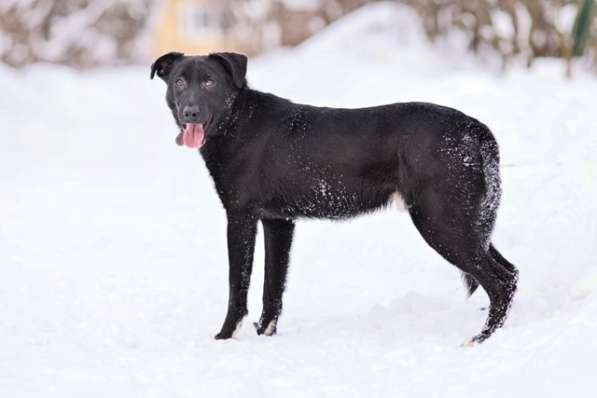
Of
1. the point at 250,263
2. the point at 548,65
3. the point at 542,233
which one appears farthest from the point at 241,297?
the point at 548,65

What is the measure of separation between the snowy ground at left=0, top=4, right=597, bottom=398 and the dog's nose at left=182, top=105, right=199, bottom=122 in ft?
4.03

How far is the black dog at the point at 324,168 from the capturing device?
5.21m

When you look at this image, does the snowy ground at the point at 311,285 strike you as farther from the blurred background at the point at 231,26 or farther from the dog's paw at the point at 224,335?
the blurred background at the point at 231,26

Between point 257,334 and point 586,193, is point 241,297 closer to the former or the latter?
point 257,334

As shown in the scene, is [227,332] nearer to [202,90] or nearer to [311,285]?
[202,90]

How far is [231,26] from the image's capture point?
3859 centimetres

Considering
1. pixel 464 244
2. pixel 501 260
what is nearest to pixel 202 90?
pixel 464 244

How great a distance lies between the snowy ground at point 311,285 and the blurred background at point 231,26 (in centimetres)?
124

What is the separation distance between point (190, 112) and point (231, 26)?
33.6 metres

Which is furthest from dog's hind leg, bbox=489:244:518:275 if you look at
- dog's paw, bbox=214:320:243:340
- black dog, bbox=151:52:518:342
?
dog's paw, bbox=214:320:243:340

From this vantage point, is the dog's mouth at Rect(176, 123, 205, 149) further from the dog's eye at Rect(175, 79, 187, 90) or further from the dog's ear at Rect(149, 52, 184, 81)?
the dog's ear at Rect(149, 52, 184, 81)

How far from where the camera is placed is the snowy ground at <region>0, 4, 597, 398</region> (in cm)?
453

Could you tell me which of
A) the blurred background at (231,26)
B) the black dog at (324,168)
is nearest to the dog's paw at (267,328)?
the black dog at (324,168)

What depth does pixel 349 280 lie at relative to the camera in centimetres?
719
